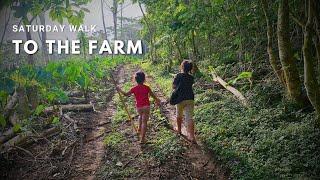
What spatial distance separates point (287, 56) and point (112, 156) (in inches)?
139

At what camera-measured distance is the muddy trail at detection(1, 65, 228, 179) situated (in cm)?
507

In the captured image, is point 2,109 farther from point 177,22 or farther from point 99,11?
point 99,11

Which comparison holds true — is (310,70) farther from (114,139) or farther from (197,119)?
(114,139)

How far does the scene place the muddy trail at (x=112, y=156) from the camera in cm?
507

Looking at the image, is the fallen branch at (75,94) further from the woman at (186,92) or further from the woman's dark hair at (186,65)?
the woman's dark hair at (186,65)

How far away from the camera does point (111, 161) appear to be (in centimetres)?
559

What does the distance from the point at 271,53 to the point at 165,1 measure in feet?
23.8

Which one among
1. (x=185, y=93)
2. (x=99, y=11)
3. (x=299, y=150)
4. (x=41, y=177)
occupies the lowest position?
(x=41, y=177)

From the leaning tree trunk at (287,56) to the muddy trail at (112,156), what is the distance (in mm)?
2024

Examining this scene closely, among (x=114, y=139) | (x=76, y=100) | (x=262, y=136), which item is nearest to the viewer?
(x=262, y=136)

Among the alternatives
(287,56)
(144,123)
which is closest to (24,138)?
(144,123)

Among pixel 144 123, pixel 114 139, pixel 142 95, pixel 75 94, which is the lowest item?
pixel 114 139

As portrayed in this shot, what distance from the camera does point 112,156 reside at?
5.81m

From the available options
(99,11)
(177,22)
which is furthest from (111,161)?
(99,11)
